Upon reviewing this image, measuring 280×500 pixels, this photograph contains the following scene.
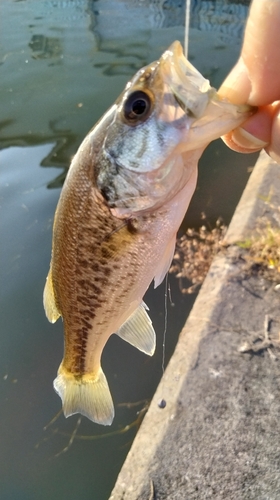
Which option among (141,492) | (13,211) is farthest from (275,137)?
(13,211)

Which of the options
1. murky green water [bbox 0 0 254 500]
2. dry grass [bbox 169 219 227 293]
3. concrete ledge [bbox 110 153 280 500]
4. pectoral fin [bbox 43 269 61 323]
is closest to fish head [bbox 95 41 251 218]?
pectoral fin [bbox 43 269 61 323]

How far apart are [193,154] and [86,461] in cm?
245

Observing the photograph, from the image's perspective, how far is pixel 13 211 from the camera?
4871 mm

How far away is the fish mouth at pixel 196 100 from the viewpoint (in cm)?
126

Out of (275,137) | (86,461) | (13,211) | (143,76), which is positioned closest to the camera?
(143,76)

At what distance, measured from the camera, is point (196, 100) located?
1255 mm

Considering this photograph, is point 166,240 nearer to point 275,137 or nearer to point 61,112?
point 275,137

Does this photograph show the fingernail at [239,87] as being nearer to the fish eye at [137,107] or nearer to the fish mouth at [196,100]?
the fish mouth at [196,100]

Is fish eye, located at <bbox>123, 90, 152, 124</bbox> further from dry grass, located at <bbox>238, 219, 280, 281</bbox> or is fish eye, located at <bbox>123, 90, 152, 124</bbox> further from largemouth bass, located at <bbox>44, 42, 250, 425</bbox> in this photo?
dry grass, located at <bbox>238, 219, 280, 281</bbox>

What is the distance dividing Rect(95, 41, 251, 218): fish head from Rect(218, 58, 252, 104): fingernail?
104mm

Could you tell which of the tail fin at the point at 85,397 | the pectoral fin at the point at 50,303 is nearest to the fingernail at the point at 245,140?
the pectoral fin at the point at 50,303

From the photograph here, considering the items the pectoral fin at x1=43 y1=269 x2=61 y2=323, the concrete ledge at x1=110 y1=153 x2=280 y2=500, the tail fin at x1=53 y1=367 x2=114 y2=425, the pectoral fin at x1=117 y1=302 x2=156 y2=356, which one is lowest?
the concrete ledge at x1=110 y1=153 x2=280 y2=500

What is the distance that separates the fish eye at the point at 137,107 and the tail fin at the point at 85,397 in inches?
42.5

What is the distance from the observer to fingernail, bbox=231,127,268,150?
1472 millimetres
